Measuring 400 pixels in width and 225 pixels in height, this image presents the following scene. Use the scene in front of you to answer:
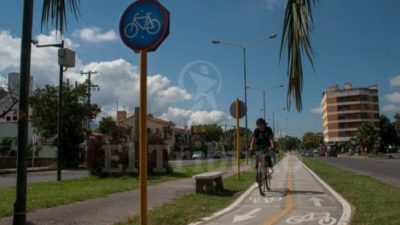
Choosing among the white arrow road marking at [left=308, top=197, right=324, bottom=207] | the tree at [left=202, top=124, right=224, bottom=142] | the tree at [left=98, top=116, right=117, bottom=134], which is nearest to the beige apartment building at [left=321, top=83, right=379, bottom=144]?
the tree at [left=202, top=124, right=224, bottom=142]

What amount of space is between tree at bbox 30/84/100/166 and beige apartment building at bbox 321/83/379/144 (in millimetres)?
109184

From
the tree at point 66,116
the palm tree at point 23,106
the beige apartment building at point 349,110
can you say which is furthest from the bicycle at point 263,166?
the beige apartment building at point 349,110

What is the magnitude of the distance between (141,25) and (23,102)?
1723 millimetres

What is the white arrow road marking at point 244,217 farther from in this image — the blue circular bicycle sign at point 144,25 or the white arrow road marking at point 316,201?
the blue circular bicycle sign at point 144,25

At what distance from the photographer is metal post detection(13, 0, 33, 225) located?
5934mm

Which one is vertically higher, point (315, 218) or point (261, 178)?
point (261, 178)

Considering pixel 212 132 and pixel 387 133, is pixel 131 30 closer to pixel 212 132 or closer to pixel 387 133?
pixel 387 133

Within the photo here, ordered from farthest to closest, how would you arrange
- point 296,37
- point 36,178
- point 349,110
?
point 349,110 < point 36,178 < point 296,37

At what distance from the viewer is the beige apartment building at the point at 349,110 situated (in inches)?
5679

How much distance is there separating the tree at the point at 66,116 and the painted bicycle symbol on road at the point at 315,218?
123 ft

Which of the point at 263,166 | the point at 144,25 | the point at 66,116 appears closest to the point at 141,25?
the point at 144,25

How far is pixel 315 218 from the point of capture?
9.37m

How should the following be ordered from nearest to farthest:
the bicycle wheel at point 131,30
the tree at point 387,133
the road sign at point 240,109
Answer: the bicycle wheel at point 131,30 < the road sign at point 240,109 < the tree at point 387,133

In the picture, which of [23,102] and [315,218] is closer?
[23,102]
